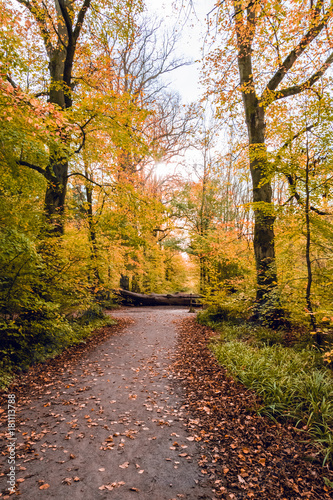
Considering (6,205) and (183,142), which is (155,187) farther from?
(6,205)

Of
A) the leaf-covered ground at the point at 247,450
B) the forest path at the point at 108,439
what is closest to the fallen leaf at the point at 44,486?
the forest path at the point at 108,439

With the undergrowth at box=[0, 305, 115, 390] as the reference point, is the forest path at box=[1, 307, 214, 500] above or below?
below

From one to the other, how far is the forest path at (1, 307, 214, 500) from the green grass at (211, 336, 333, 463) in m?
1.28

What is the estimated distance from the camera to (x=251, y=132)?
7.58 m

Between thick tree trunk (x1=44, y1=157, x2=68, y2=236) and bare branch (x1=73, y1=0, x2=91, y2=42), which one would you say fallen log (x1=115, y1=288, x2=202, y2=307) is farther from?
bare branch (x1=73, y1=0, x2=91, y2=42)

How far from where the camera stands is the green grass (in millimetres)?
3006

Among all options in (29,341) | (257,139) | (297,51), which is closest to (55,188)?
(29,341)

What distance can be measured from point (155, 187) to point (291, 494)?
809 inches

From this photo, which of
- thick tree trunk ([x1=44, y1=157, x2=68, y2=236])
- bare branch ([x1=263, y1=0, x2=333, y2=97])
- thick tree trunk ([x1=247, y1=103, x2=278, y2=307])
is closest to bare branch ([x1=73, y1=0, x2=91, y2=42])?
thick tree trunk ([x1=44, y1=157, x2=68, y2=236])

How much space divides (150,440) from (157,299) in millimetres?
15590

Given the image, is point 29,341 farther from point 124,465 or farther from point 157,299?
point 157,299

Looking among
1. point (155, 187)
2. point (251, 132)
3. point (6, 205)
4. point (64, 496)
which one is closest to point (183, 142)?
point (155, 187)

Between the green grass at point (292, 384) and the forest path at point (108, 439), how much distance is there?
1278 mm

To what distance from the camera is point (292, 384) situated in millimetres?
3658
